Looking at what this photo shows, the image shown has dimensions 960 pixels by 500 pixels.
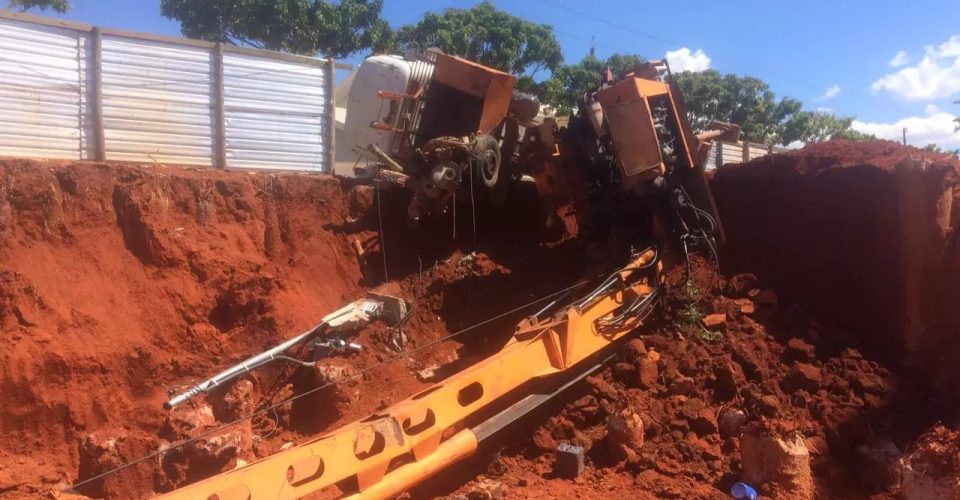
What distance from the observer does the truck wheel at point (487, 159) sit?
910 cm

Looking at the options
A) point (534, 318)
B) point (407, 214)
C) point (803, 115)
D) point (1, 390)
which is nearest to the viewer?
point (1, 390)

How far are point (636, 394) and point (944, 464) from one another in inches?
113

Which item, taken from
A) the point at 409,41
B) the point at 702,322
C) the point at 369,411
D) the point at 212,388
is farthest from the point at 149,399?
the point at 409,41

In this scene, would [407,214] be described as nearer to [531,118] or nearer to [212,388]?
[531,118]

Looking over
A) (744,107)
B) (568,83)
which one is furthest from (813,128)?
(568,83)

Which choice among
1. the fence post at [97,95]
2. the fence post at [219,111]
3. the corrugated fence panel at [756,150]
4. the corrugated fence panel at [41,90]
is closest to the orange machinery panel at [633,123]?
the fence post at [219,111]

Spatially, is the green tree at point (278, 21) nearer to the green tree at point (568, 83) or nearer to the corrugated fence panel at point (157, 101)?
the green tree at point (568, 83)

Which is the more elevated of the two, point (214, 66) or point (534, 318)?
point (214, 66)

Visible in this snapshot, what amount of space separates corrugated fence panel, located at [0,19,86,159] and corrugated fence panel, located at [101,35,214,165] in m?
0.33

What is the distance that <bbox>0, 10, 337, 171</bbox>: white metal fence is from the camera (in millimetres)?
7375

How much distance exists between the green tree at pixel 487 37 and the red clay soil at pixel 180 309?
41.7ft

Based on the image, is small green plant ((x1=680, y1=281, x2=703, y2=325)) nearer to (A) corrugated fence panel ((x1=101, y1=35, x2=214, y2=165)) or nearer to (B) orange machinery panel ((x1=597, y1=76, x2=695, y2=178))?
(B) orange machinery panel ((x1=597, y1=76, x2=695, y2=178))

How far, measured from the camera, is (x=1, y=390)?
584cm

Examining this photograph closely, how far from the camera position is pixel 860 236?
27.2ft
